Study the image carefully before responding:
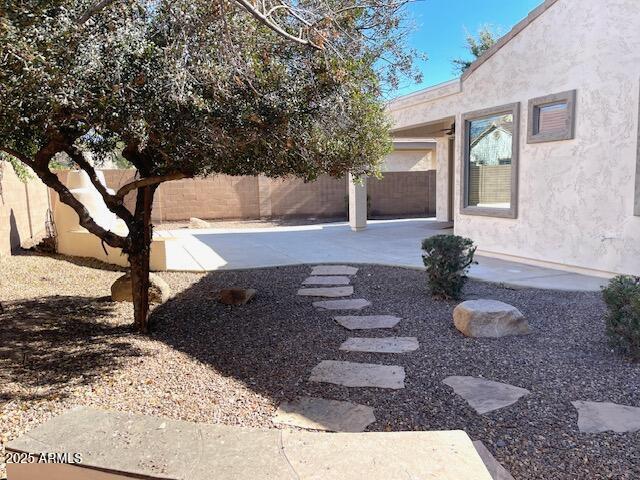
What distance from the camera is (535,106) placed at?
27.0 ft

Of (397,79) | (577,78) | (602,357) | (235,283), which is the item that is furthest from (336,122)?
(577,78)

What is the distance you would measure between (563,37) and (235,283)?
6.23 m

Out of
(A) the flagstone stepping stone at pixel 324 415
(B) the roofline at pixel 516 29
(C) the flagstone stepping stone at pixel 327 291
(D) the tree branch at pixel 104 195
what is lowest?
(A) the flagstone stepping stone at pixel 324 415

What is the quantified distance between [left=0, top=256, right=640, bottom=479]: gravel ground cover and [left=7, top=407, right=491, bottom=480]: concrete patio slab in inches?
33.7

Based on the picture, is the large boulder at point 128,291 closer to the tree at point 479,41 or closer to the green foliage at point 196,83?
the green foliage at point 196,83

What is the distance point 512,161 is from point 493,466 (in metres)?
6.92

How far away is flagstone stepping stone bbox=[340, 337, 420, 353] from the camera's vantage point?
473 centimetres

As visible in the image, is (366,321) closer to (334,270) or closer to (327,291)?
(327,291)

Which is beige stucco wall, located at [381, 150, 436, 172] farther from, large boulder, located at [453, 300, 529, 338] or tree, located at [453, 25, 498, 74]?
large boulder, located at [453, 300, 529, 338]

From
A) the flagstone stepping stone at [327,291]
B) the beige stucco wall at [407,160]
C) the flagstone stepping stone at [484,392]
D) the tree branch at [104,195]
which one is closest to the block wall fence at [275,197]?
the beige stucco wall at [407,160]

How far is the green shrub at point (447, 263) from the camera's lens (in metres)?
6.20

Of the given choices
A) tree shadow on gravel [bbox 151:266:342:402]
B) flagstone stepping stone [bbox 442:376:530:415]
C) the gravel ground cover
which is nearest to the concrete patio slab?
the gravel ground cover

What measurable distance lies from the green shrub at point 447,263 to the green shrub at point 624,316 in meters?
1.97

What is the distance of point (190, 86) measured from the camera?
3.67 m
